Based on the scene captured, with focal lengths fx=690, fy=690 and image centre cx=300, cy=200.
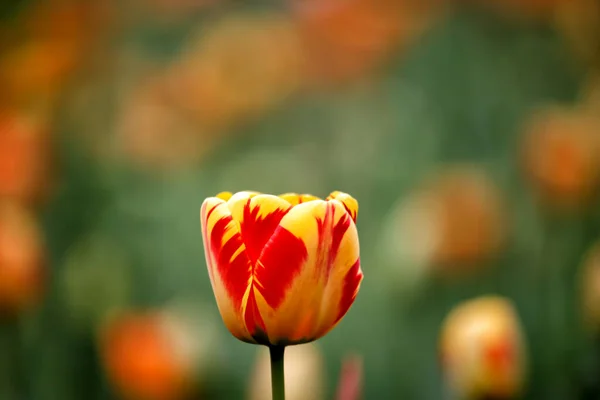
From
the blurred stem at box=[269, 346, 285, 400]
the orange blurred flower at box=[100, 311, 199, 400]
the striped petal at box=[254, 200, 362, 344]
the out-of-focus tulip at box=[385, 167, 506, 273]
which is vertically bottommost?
the orange blurred flower at box=[100, 311, 199, 400]

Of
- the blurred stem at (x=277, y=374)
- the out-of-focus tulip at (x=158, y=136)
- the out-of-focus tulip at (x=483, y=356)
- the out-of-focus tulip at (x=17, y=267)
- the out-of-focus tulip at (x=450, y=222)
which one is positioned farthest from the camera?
the out-of-focus tulip at (x=158, y=136)

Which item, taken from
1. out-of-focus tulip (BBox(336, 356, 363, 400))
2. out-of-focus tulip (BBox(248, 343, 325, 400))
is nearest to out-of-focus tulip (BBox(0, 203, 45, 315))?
out-of-focus tulip (BBox(248, 343, 325, 400))

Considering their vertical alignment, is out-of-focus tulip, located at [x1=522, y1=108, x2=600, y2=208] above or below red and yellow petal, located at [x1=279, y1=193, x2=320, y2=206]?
below

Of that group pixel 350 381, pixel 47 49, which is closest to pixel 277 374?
pixel 350 381

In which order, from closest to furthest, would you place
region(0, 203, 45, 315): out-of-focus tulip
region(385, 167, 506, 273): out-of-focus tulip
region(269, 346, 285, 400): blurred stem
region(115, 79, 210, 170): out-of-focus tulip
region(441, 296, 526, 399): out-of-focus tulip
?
1. region(269, 346, 285, 400): blurred stem
2. region(441, 296, 526, 399): out-of-focus tulip
3. region(0, 203, 45, 315): out-of-focus tulip
4. region(385, 167, 506, 273): out-of-focus tulip
5. region(115, 79, 210, 170): out-of-focus tulip

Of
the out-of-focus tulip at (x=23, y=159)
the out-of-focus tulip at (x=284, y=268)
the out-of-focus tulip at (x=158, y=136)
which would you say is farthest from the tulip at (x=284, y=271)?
the out-of-focus tulip at (x=158, y=136)

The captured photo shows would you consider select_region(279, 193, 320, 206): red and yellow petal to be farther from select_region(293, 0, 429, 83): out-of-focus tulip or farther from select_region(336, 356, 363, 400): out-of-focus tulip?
select_region(293, 0, 429, 83): out-of-focus tulip

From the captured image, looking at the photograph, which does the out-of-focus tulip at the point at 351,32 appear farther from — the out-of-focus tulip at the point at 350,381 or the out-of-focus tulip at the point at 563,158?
the out-of-focus tulip at the point at 350,381

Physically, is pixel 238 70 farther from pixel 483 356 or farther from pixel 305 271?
pixel 305 271
